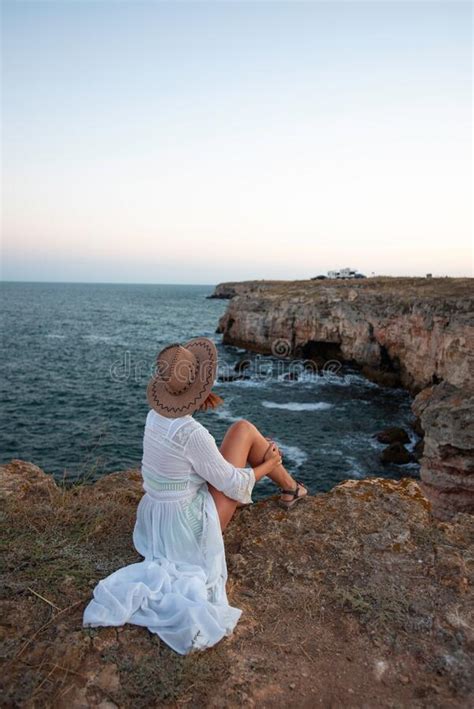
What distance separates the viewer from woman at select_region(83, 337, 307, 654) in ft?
10.1

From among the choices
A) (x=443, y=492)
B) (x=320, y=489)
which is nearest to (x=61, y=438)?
(x=320, y=489)

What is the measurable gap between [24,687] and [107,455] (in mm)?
15567

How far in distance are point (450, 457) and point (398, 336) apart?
1748 centimetres

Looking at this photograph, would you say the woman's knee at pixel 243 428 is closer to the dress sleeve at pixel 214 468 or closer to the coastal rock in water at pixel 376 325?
the dress sleeve at pixel 214 468

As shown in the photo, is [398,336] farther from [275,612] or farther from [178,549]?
[178,549]

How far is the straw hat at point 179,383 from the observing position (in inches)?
143

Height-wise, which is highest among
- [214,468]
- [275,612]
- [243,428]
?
[243,428]

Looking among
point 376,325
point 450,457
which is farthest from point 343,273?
point 450,457

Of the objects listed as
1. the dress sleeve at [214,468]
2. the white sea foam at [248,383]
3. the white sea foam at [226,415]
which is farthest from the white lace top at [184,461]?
the white sea foam at [248,383]

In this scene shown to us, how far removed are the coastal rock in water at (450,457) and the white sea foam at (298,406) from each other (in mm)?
12115

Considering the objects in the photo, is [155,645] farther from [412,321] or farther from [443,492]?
[412,321]

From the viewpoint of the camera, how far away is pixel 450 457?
11164 mm

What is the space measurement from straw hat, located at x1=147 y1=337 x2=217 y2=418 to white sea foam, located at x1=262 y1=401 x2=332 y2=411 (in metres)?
20.7

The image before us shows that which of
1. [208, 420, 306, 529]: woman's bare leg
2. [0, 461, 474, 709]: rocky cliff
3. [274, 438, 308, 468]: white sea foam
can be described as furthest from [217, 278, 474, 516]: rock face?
[208, 420, 306, 529]: woman's bare leg
